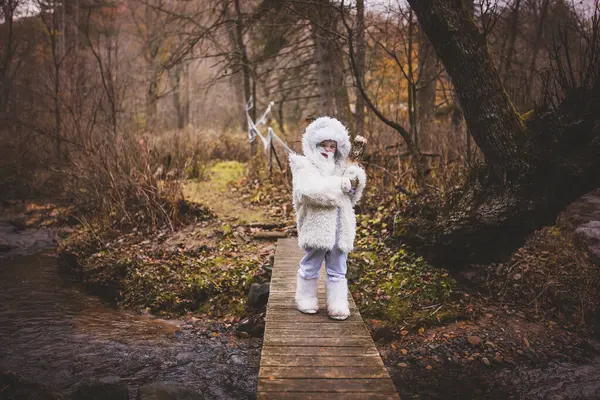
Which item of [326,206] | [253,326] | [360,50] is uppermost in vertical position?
[360,50]

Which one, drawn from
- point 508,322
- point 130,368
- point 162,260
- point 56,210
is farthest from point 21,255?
point 508,322

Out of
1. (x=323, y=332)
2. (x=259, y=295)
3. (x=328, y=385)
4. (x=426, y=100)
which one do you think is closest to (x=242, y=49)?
(x=426, y=100)

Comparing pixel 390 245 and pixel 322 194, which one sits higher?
pixel 322 194

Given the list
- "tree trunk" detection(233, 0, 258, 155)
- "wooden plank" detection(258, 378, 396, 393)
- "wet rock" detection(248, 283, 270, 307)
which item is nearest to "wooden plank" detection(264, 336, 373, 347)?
"wooden plank" detection(258, 378, 396, 393)

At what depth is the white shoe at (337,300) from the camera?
14.2 ft

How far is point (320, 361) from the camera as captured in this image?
352cm

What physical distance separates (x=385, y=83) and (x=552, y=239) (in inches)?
275

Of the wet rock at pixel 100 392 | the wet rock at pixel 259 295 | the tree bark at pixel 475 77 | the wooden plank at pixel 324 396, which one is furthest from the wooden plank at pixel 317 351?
the tree bark at pixel 475 77

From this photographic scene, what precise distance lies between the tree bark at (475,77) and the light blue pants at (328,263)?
91.2 inches

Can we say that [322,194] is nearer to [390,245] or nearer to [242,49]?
[390,245]

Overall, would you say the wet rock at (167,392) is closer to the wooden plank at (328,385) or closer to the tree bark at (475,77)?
the wooden plank at (328,385)

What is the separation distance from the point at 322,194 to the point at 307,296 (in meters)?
1.16

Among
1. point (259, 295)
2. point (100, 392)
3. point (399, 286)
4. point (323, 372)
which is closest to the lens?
point (323, 372)

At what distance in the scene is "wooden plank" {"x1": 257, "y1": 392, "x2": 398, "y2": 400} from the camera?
9.87 ft
